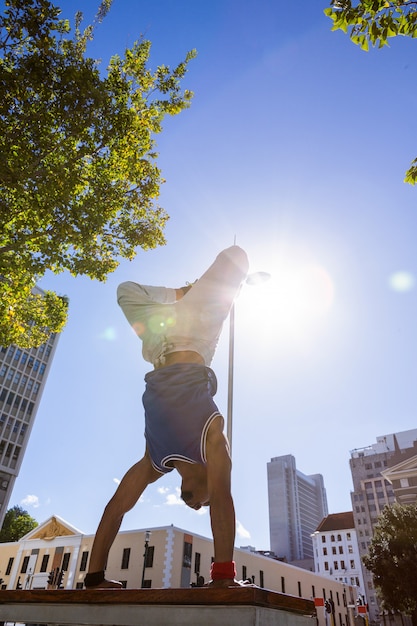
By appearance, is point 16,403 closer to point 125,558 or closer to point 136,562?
point 125,558

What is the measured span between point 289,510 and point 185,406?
17045cm

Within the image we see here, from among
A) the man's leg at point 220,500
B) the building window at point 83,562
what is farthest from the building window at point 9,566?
the man's leg at point 220,500

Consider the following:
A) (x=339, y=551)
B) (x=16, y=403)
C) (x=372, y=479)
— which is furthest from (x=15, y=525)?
(x=372, y=479)

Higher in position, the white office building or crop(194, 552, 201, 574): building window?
the white office building

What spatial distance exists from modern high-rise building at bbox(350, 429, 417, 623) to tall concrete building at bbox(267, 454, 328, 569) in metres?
57.8

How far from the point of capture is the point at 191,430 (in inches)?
78.1

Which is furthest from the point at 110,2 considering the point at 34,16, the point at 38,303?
the point at 38,303

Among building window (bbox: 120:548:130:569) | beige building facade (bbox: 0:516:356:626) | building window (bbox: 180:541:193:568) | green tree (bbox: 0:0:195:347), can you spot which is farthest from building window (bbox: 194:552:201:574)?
green tree (bbox: 0:0:195:347)

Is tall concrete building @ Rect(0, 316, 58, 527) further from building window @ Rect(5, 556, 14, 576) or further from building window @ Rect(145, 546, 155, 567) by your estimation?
building window @ Rect(145, 546, 155, 567)

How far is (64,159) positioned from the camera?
9539 mm

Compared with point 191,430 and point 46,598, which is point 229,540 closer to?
point 191,430

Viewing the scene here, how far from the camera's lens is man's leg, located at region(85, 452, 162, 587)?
202 cm

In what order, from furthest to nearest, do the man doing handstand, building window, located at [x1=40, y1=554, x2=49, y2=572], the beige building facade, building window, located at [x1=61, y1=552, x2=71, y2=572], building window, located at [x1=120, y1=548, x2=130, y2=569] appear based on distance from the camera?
1. building window, located at [x1=40, y1=554, x2=49, y2=572]
2. building window, located at [x1=61, y1=552, x2=71, y2=572]
3. building window, located at [x1=120, y1=548, x2=130, y2=569]
4. the beige building facade
5. the man doing handstand

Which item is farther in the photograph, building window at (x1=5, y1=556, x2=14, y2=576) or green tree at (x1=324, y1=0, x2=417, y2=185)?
building window at (x1=5, y1=556, x2=14, y2=576)
